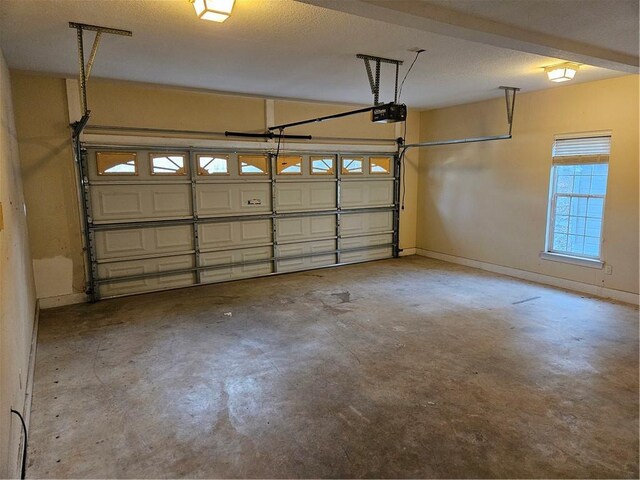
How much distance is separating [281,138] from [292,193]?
0.91 meters

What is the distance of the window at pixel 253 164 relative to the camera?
240 inches

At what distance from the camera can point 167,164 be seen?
218 inches

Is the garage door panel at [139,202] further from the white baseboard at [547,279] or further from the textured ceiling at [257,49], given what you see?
the white baseboard at [547,279]

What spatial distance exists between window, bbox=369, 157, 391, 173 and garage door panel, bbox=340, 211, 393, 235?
0.81 metres

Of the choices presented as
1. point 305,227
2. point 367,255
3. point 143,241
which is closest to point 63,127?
point 143,241

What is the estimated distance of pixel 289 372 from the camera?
10.6 feet

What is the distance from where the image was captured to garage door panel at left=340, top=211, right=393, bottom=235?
7.17 metres

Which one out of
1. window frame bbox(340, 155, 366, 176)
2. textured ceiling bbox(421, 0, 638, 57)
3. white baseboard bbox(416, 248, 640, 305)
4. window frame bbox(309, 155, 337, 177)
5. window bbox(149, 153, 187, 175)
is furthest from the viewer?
window frame bbox(340, 155, 366, 176)

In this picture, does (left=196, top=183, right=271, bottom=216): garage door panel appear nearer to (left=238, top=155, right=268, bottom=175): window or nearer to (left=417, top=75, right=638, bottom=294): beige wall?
(left=238, top=155, right=268, bottom=175): window

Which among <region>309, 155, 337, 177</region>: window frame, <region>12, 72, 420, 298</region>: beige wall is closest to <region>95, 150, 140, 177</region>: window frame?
<region>12, 72, 420, 298</region>: beige wall

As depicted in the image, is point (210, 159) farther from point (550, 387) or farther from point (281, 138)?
point (550, 387)

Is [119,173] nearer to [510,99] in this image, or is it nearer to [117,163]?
[117,163]

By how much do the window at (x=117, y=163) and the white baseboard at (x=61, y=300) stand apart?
1.63m

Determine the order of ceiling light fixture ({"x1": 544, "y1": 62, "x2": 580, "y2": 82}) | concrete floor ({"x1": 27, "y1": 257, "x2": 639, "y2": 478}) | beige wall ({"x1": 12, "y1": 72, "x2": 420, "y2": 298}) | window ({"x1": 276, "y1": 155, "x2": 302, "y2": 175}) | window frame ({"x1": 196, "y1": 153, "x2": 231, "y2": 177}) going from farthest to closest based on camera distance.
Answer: window ({"x1": 276, "y1": 155, "x2": 302, "y2": 175}), window frame ({"x1": 196, "y1": 153, "x2": 231, "y2": 177}), beige wall ({"x1": 12, "y1": 72, "x2": 420, "y2": 298}), ceiling light fixture ({"x1": 544, "y1": 62, "x2": 580, "y2": 82}), concrete floor ({"x1": 27, "y1": 257, "x2": 639, "y2": 478})
